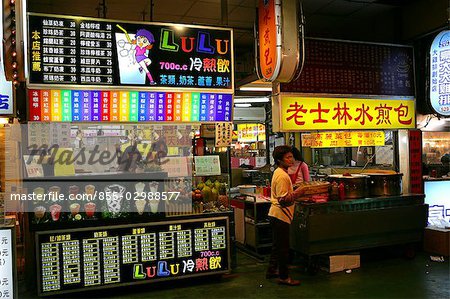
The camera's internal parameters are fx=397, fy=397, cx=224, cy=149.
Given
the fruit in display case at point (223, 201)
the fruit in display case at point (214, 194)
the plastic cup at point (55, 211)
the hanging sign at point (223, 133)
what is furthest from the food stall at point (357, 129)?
the plastic cup at point (55, 211)

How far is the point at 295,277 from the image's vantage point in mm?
6648

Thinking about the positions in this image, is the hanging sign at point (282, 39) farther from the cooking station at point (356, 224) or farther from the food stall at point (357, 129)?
the cooking station at point (356, 224)

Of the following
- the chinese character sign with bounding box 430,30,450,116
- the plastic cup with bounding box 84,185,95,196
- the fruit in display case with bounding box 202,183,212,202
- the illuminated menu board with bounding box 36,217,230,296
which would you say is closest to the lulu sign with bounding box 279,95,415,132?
the chinese character sign with bounding box 430,30,450,116

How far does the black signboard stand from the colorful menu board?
16 cm

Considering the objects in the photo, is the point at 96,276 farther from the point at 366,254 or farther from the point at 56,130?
the point at 366,254

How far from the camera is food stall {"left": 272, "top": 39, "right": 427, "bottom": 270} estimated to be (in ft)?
22.2

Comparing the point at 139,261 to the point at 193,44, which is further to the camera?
the point at 193,44

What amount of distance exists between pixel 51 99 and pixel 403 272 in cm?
625

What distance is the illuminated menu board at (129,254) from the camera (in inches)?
218

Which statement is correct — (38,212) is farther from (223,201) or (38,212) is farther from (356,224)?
(356,224)

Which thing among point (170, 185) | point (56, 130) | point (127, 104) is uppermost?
point (127, 104)

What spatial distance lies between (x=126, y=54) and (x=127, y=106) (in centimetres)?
78

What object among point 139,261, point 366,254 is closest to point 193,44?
point 139,261

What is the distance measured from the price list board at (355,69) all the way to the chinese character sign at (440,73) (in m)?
0.56
